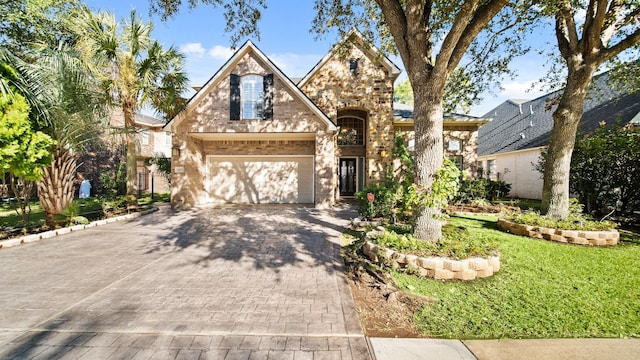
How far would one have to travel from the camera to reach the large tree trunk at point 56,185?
7.17 meters

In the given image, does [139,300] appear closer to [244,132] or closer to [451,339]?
[451,339]

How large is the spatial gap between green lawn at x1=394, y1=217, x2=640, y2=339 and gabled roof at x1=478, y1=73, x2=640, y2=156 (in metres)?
7.06

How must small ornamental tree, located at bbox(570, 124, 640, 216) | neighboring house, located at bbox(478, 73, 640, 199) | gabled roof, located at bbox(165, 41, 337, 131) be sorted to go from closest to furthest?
small ornamental tree, located at bbox(570, 124, 640, 216) → gabled roof, located at bbox(165, 41, 337, 131) → neighboring house, located at bbox(478, 73, 640, 199)

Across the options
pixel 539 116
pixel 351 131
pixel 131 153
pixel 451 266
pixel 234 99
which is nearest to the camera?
pixel 451 266

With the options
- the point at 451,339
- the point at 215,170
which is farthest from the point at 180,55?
the point at 451,339

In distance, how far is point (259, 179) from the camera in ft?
43.8

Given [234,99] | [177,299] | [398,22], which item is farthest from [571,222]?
[234,99]

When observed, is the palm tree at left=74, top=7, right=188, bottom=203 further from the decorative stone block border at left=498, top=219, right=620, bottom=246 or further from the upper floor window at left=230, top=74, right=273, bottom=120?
the decorative stone block border at left=498, top=219, right=620, bottom=246

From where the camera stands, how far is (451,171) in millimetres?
4738

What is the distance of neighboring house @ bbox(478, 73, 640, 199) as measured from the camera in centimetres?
1224

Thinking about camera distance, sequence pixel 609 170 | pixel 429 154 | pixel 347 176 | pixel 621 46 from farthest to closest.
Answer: pixel 347 176
pixel 609 170
pixel 621 46
pixel 429 154

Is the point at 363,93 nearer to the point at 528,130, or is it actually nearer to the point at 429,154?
the point at 429,154

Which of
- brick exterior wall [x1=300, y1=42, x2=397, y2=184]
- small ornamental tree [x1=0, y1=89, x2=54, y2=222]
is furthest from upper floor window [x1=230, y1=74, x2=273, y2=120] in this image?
Answer: small ornamental tree [x1=0, y1=89, x2=54, y2=222]

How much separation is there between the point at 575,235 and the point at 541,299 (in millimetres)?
4045
